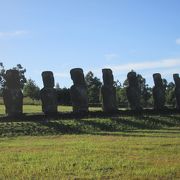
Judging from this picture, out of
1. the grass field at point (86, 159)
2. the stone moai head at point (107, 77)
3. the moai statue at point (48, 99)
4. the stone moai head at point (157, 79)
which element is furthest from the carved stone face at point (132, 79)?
the grass field at point (86, 159)

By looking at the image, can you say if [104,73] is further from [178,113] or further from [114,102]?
[178,113]

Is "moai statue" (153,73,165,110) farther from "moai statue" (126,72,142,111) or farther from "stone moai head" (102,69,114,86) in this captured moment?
"stone moai head" (102,69,114,86)

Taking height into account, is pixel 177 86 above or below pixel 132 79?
below

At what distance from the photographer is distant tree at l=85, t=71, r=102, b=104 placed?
81431mm

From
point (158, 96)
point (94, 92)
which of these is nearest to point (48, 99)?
point (158, 96)

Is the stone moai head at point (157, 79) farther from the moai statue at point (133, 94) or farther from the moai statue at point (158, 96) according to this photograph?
the moai statue at point (133, 94)

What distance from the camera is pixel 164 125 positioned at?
33.2 meters

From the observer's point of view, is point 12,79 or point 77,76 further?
point 77,76

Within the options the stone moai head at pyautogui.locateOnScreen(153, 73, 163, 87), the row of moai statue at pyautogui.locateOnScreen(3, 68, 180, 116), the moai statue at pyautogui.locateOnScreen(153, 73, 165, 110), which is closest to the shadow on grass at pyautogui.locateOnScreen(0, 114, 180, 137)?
the row of moai statue at pyautogui.locateOnScreen(3, 68, 180, 116)

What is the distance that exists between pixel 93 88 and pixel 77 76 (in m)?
48.1

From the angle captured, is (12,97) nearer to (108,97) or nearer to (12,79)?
(12,79)

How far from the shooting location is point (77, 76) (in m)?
37.1

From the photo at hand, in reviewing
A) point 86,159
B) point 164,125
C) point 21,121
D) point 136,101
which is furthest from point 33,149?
point 136,101

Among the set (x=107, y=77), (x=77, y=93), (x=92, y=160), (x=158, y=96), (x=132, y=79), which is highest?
(x=107, y=77)
